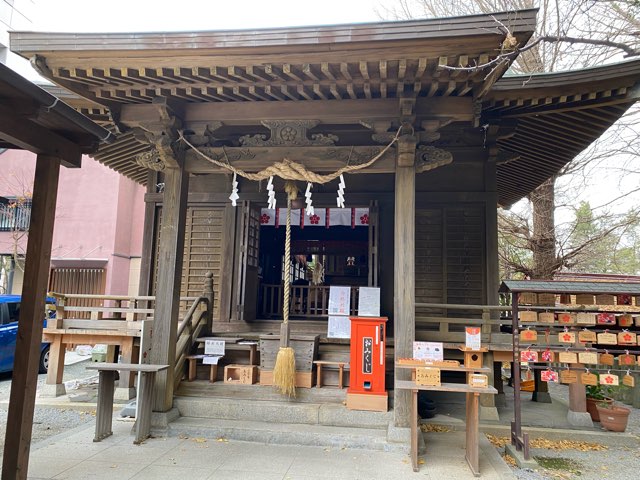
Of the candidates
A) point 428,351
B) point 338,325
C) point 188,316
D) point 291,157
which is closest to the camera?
point 428,351

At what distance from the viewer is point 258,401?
5.77 m

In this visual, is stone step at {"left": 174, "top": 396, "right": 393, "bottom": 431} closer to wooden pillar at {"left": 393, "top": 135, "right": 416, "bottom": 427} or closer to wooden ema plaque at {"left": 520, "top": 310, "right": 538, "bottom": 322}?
wooden pillar at {"left": 393, "top": 135, "right": 416, "bottom": 427}

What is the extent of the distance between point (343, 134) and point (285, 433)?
167 inches

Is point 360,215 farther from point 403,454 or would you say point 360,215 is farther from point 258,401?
point 403,454

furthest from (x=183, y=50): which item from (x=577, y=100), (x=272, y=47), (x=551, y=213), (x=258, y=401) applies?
(x=551, y=213)

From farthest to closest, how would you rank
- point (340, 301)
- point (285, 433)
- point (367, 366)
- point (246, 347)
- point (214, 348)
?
point (340, 301), point (246, 347), point (214, 348), point (367, 366), point (285, 433)

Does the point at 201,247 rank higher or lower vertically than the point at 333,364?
higher

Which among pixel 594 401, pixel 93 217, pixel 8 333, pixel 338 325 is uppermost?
pixel 93 217

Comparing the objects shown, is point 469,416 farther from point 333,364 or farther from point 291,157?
point 291,157

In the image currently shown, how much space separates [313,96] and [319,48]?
106cm

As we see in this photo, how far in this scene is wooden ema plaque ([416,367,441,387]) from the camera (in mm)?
4664

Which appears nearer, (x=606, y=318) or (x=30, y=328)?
(x=30, y=328)

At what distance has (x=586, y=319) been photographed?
5.38 m

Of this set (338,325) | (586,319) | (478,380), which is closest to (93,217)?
(338,325)
